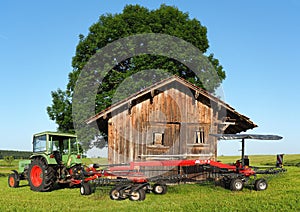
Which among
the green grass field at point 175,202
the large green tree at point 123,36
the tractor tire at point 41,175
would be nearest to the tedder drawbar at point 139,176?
the tractor tire at point 41,175

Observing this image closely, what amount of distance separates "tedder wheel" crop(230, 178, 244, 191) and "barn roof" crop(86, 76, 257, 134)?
458 centimetres

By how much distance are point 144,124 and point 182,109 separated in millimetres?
Result: 2188

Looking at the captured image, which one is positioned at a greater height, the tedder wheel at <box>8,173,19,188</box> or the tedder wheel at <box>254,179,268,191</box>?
the tedder wheel at <box>254,179,268,191</box>

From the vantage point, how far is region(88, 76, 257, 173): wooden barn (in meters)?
20.5

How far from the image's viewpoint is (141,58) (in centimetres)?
3009

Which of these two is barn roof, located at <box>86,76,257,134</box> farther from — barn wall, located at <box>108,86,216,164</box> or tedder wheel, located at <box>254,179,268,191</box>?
tedder wheel, located at <box>254,179,268,191</box>

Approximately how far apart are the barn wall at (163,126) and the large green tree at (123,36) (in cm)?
930

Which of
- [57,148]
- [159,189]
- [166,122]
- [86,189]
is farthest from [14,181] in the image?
[159,189]

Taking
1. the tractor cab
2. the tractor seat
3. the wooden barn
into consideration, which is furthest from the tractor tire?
the wooden barn

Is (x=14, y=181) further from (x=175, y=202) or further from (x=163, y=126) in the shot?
(x=175, y=202)

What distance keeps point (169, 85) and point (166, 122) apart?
6.47ft

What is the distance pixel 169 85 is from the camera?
21.2m

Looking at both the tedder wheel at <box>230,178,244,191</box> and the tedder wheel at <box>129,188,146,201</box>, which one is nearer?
the tedder wheel at <box>129,188,146,201</box>

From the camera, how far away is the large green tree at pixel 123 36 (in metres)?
30.5
